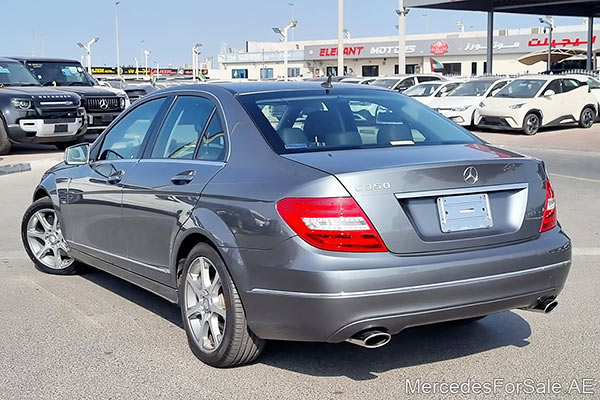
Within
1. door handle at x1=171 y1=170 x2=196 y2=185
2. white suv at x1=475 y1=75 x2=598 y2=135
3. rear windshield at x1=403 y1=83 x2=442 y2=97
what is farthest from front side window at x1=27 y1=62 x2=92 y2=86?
door handle at x1=171 y1=170 x2=196 y2=185

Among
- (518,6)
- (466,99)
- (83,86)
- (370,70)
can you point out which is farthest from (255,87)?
(370,70)

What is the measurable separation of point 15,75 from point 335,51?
175 feet

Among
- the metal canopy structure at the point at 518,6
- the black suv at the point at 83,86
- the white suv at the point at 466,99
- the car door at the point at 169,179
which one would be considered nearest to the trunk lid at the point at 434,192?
the car door at the point at 169,179

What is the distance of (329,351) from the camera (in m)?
4.82

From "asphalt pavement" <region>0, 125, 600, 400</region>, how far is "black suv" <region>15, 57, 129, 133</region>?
41.5 ft

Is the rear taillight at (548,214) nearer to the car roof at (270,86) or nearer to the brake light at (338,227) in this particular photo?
the brake light at (338,227)

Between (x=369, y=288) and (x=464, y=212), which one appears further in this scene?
(x=464, y=212)

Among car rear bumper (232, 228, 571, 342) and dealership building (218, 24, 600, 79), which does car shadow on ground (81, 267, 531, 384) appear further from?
dealership building (218, 24, 600, 79)

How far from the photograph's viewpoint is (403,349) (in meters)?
4.85

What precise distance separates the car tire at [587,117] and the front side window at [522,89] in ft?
5.89

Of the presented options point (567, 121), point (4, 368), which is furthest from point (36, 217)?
point (567, 121)

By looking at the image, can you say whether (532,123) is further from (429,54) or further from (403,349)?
(429,54)

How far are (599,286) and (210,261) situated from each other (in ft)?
11.1

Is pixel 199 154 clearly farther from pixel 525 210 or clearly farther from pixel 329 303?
pixel 525 210
